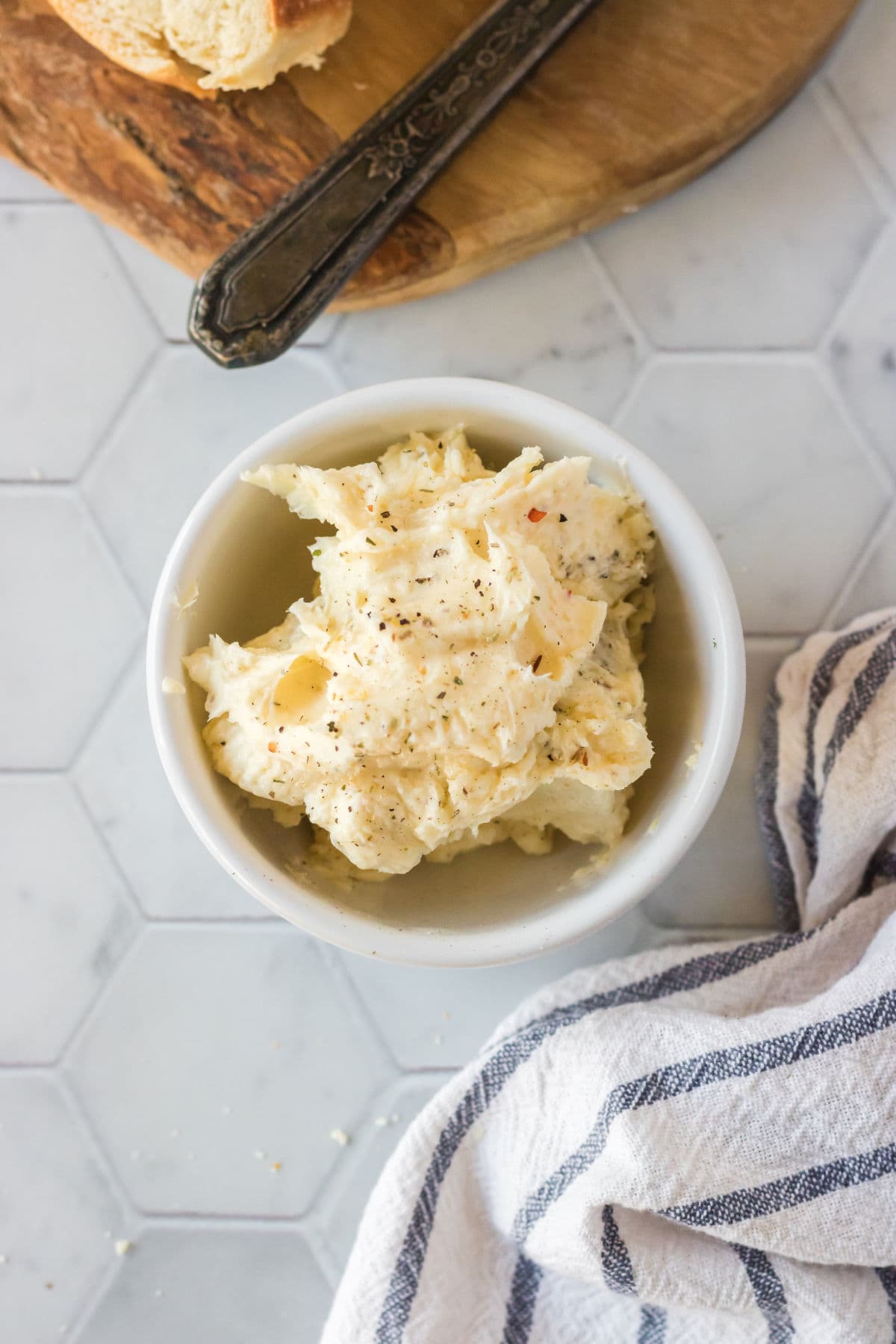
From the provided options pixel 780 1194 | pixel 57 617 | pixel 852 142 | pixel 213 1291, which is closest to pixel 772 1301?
pixel 780 1194

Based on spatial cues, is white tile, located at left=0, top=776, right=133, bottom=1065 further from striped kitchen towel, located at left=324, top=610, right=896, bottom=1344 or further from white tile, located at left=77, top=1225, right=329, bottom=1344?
striped kitchen towel, located at left=324, top=610, right=896, bottom=1344

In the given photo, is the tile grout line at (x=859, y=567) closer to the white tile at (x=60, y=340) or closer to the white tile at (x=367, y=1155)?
the white tile at (x=367, y=1155)

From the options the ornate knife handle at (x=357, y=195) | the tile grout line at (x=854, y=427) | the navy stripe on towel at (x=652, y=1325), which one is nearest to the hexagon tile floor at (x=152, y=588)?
the tile grout line at (x=854, y=427)

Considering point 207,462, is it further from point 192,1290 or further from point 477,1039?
point 192,1290

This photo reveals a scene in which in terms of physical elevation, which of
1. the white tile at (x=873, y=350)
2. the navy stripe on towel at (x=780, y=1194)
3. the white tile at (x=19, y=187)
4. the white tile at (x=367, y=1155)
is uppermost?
the white tile at (x=873, y=350)

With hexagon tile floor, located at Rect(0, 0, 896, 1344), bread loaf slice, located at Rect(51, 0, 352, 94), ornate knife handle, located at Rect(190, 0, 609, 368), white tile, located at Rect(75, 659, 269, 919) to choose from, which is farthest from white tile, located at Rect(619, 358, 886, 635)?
white tile, located at Rect(75, 659, 269, 919)

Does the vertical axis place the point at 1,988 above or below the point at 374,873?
below

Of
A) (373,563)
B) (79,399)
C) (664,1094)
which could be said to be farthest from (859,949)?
(79,399)
